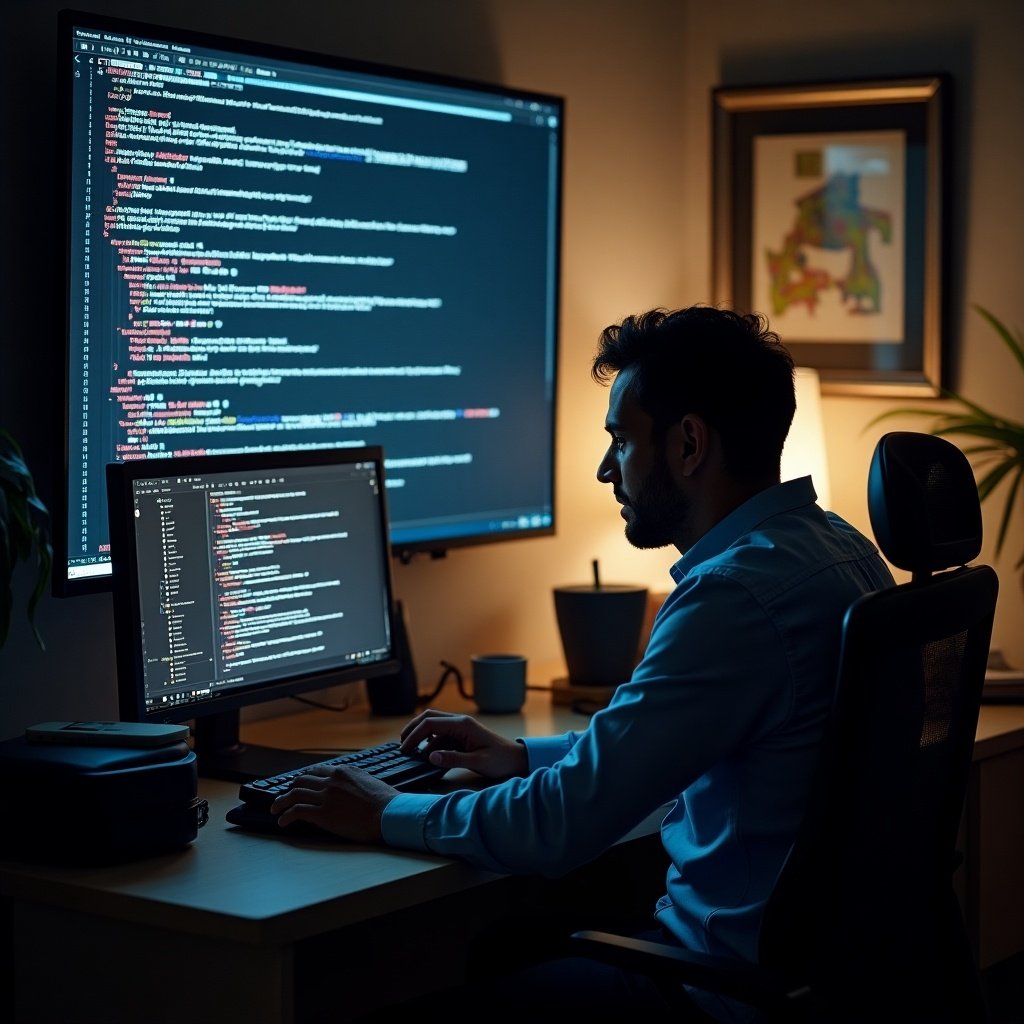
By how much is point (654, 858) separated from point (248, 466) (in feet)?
3.48

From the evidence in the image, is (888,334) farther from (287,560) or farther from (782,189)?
(287,560)

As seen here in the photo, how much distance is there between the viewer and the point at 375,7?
9.03 ft

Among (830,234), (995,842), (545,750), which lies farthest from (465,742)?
(830,234)

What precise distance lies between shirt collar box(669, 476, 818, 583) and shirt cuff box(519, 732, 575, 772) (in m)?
0.41

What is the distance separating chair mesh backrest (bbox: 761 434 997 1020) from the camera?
1.50m

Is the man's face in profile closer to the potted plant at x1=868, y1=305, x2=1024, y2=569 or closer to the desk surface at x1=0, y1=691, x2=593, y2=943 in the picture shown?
the desk surface at x1=0, y1=691, x2=593, y2=943

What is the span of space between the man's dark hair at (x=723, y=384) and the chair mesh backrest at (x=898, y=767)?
23 cm

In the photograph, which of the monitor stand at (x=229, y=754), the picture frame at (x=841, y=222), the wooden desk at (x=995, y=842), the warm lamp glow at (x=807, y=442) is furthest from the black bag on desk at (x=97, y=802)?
the picture frame at (x=841, y=222)

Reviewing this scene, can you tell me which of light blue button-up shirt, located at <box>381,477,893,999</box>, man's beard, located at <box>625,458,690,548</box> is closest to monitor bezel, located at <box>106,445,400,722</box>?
light blue button-up shirt, located at <box>381,477,893,999</box>

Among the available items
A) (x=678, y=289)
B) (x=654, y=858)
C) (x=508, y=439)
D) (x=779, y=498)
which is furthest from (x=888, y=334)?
(x=779, y=498)

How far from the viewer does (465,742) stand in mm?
2109

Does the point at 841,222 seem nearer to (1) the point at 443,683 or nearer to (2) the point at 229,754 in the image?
(1) the point at 443,683

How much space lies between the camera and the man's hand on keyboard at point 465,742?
2088 millimetres

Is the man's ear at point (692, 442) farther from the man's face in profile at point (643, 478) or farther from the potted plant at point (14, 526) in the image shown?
the potted plant at point (14, 526)
